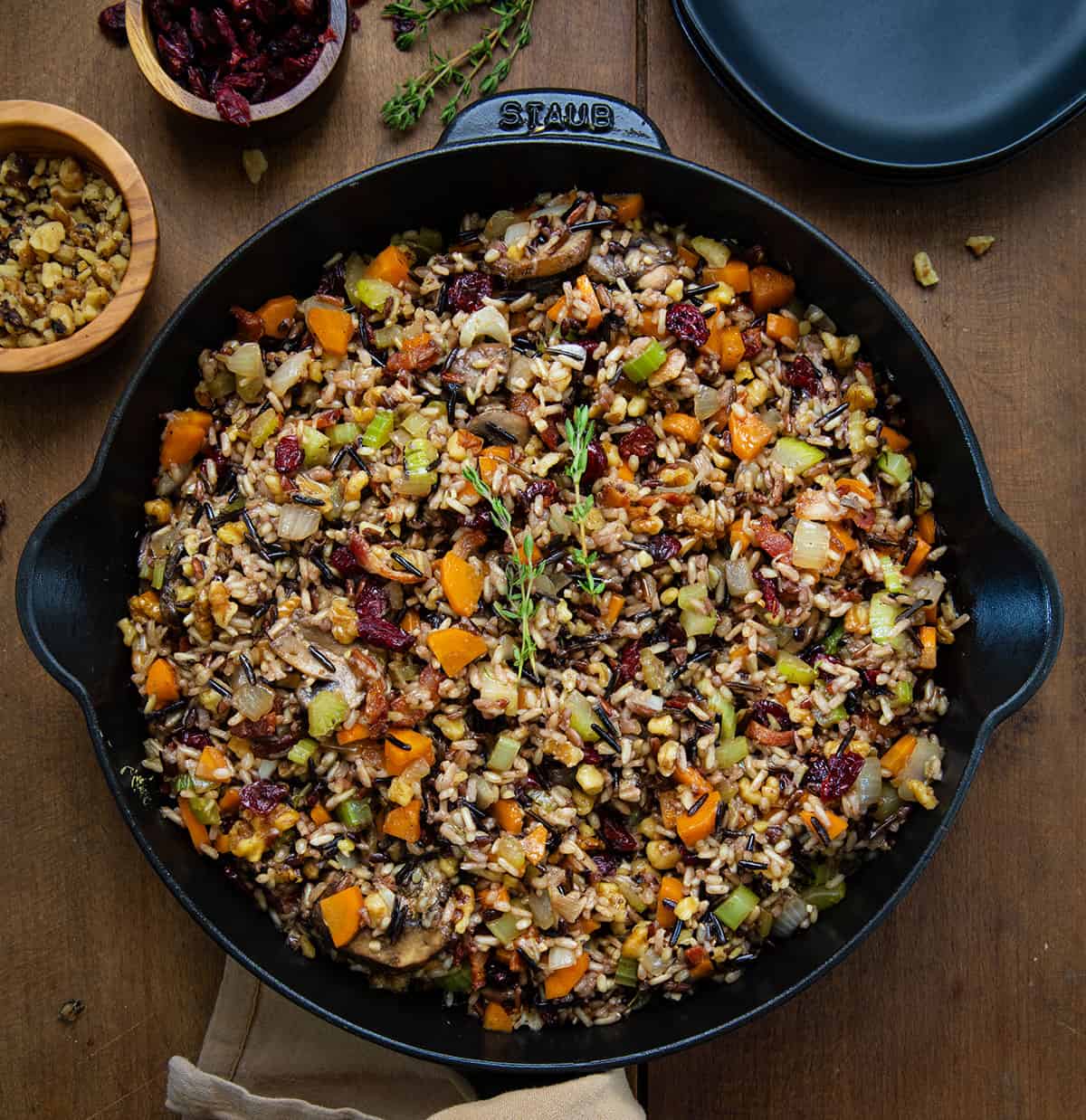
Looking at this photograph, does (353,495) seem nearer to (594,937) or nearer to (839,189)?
(594,937)

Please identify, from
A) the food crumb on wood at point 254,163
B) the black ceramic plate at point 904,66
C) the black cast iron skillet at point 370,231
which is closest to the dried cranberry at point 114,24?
the food crumb on wood at point 254,163

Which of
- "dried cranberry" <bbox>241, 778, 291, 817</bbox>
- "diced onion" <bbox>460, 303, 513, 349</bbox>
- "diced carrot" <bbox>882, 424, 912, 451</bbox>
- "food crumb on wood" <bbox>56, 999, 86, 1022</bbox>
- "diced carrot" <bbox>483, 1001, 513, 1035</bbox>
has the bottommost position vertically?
"food crumb on wood" <bbox>56, 999, 86, 1022</bbox>

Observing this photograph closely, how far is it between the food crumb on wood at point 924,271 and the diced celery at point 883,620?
125 cm

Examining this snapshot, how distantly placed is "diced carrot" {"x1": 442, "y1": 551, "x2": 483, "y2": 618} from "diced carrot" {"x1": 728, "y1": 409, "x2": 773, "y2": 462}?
91 centimetres

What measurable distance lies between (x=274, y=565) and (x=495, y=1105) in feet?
5.95

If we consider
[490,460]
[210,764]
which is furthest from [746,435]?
[210,764]

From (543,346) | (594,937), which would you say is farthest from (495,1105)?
(543,346)

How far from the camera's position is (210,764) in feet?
10.7

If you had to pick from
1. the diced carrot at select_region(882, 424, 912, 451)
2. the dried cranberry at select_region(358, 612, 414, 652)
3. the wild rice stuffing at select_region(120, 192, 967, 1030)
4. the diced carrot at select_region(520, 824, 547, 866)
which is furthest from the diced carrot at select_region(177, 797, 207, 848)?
the diced carrot at select_region(882, 424, 912, 451)

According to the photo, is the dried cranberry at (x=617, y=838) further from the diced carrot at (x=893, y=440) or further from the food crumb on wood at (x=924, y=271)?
the food crumb on wood at (x=924, y=271)

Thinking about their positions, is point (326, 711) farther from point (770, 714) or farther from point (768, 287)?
point (768, 287)

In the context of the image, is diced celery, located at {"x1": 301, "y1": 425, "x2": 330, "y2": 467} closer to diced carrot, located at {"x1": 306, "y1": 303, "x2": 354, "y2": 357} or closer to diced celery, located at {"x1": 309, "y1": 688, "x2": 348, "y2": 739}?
diced carrot, located at {"x1": 306, "y1": 303, "x2": 354, "y2": 357}

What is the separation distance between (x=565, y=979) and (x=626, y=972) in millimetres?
199

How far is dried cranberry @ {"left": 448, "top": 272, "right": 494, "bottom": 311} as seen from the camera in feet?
11.5
